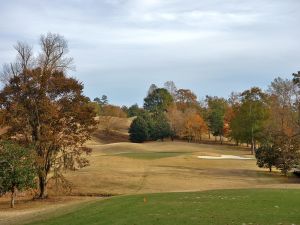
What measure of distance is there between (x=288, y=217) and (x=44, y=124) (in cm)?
2376

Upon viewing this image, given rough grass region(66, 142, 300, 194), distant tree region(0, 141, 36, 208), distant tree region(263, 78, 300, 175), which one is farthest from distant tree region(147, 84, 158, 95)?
distant tree region(0, 141, 36, 208)

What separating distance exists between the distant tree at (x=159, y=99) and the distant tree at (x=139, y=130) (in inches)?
929

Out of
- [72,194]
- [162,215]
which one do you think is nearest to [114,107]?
[72,194]

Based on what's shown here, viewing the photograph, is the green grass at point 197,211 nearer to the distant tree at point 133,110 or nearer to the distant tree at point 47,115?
the distant tree at point 47,115

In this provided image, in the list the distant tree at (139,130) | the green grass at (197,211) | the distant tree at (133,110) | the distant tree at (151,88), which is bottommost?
the green grass at (197,211)

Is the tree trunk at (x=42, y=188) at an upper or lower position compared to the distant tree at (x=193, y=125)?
lower

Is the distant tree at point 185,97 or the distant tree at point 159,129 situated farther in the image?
the distant tree at point 185,97

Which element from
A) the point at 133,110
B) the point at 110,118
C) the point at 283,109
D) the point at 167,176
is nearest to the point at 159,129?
the point at 110,118

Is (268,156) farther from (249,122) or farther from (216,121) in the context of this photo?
(216,121)

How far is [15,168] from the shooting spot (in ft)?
101

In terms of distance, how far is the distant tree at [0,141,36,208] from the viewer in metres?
30.5

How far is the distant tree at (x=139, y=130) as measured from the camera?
11169 centimetres

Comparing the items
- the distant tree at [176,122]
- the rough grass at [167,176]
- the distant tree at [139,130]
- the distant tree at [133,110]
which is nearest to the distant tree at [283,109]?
the rough grass at [167,176]

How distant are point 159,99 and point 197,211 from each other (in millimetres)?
123388
